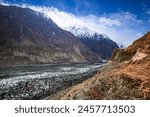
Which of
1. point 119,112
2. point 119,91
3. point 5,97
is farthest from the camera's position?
point 5,97

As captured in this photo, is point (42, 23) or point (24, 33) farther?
point (42, 23)

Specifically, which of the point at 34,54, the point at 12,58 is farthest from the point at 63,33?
the point at 12,58

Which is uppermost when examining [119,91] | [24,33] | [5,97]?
[24,33]

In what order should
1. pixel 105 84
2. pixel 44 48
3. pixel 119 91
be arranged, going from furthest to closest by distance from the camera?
pixel 44 48
pixel 105 84
pixel 119 91

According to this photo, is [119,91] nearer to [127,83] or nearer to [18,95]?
[127,83]

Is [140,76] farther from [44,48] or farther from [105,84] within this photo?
[44,48]

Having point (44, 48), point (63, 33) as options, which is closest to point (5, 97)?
point (44, 48)

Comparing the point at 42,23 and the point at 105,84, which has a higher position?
the point at 42,23
